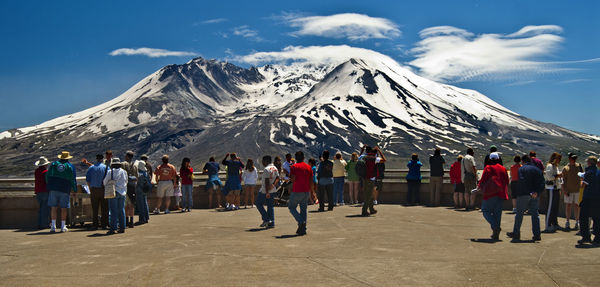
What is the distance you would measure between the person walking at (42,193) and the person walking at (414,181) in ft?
34.6

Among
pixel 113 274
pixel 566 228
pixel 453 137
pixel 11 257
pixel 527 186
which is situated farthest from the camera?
pixel 453 137

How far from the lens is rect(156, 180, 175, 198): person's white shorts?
16.2 m

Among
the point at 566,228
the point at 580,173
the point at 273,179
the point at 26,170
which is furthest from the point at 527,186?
the point at 26,170

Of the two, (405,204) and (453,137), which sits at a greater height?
(453,137)

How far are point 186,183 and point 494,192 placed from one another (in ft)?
31.1

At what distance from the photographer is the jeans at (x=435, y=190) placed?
18.2m

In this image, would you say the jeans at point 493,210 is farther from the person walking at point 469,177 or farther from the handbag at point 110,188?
the handbag at point 110,188

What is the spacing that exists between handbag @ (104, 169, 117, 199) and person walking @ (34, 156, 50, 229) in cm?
→ 184

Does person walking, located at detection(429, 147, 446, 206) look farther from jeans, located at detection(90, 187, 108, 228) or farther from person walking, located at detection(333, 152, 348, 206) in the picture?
jeans, located at detection(90, 187, 108, 228)

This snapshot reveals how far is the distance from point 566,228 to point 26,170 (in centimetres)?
18853

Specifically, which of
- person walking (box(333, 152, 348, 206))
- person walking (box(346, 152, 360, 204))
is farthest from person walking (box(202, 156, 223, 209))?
person walking (box(346, 152, 360, 204))

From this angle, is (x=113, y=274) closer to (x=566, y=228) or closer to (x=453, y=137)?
(x=566, y=228)

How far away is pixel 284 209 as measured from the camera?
57.3 ft

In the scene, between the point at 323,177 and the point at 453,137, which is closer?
the point at 323,177
